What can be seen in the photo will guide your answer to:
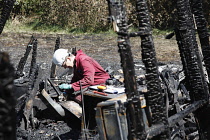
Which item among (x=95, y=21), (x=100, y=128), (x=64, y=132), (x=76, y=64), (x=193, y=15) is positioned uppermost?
(x=95, y=21)

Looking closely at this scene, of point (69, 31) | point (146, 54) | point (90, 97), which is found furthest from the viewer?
point (69, 31)

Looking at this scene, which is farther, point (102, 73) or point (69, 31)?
point (69, 31)

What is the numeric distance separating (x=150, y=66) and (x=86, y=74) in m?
2.85

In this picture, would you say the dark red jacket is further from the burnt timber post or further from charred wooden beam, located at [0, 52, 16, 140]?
charred wooden beam, located at [0, 52, 16, 140]

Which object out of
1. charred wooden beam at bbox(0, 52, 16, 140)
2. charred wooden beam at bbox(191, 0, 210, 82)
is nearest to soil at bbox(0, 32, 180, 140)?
charred wooden beam at bbox(191, 0, 210, 82)

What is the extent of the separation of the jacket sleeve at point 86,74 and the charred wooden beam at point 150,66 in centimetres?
269

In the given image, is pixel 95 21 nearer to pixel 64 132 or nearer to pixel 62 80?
pixel 62 80

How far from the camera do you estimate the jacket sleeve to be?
230 inches

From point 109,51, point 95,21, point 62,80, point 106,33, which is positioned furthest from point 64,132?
point 95,21

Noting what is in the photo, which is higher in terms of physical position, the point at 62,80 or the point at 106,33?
the point at 106,33

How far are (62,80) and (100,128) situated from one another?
403cm

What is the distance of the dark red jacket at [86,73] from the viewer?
231 inches

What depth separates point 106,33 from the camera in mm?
17781

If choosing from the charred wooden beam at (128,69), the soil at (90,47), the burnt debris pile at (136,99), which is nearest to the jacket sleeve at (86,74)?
the burnt debris pile at (136,99)
